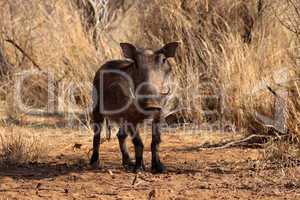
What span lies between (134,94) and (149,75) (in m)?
0.24

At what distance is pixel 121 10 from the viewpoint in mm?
12133

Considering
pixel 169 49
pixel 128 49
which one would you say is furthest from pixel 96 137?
pixel 169 49

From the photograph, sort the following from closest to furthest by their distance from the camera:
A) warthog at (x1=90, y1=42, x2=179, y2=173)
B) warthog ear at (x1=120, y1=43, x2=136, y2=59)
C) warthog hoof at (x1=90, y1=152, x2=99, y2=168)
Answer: warthog at (x1=90, y1=42, x2=179, y2=173) < warthog ear at (x1=120, y1=43, x2=136, y2=59) < warthog hoof at (x1=90, y1=152, x2=99, y2=168)

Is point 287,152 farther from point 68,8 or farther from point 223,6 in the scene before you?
point 68,8

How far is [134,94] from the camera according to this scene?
18.0 feet

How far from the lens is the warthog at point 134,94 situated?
5.36m

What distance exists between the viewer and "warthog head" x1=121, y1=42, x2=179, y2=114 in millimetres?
5250

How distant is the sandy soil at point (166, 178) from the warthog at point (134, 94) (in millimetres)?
236

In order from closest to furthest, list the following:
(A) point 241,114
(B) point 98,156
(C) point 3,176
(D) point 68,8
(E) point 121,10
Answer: (C) point 3,176
(B) point 98,156
(A) point 241,114
(D) point 68,8
(E) point 121,10

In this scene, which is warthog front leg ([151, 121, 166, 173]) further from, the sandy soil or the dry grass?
the dry grass

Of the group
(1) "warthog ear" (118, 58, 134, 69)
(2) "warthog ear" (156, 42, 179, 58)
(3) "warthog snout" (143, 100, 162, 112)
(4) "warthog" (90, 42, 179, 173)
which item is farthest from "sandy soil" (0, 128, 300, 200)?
(2) "warthog ear" (156, 42, 179, 58)

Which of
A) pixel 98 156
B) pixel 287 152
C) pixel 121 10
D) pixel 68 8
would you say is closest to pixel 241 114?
pixel 287 152

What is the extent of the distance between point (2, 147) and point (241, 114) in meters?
2.72

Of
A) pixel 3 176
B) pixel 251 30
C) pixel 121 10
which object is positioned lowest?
pixel 3 176
